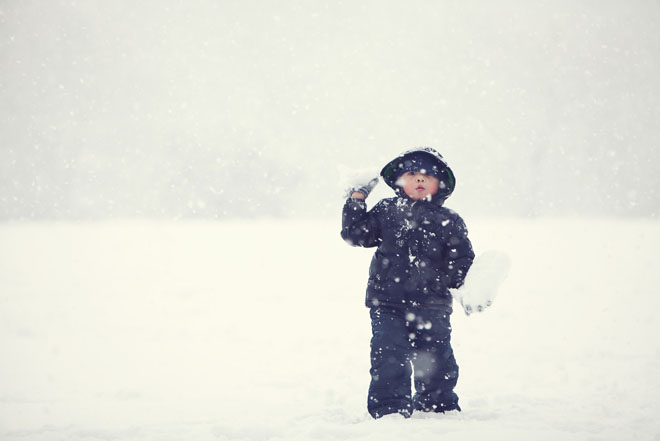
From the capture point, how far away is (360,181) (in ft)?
10.7

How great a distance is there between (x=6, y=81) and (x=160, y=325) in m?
63.5

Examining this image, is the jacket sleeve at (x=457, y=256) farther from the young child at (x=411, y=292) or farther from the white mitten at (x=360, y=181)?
the white mitten at (x=360, y=181)

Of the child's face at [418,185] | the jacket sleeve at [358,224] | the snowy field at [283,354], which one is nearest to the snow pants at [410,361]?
the snowy field at [283,354]

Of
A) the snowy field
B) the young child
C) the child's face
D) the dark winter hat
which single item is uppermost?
the dark winter hat

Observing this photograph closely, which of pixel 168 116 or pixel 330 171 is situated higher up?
pixel 168 116

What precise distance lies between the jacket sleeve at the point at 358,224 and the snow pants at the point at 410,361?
Result: 39 centimetres

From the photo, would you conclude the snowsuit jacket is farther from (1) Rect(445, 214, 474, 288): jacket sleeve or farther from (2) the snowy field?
(2) the snowy field

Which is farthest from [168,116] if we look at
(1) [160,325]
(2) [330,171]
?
(1) [160,325]

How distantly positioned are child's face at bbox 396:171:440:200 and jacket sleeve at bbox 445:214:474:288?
0.24 metres

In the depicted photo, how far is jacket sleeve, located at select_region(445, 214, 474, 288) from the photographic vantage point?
10.2 feet

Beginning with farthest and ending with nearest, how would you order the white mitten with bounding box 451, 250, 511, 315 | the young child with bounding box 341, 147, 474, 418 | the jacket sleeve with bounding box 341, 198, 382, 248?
the jacket sleeve with bounding box 341, 198, 382, 248
the young child with bounding box 341, 147, 474, 418
the white mitten with bounding box 451, 250, 511, 315

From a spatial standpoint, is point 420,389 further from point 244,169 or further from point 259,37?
point 259,37

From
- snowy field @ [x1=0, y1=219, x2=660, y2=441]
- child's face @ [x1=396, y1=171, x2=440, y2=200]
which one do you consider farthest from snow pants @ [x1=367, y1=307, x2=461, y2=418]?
child's face @ [x1=396, y1=171, x2=440, y2=200]

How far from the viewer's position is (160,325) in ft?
20.7
